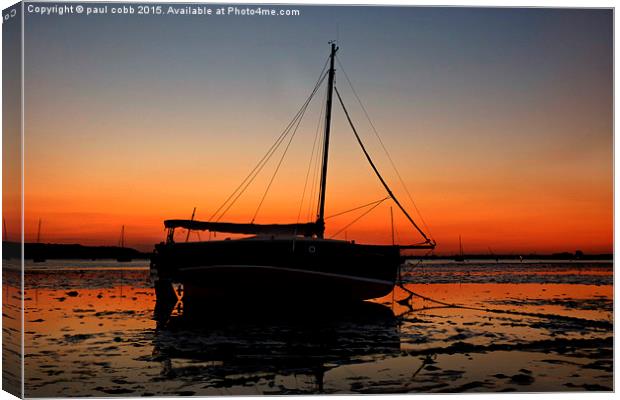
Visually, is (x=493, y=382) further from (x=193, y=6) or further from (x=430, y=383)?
(x=193, y=6)

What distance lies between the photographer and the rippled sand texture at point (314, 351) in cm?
1081

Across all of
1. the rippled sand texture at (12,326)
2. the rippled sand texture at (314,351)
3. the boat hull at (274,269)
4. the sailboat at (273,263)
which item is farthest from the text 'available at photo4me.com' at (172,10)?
the boat hull at (274,269)

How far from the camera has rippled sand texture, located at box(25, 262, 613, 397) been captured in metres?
10.8

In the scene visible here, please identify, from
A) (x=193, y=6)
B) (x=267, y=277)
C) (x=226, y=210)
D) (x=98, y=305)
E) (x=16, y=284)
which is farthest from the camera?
(x=98, y=305)

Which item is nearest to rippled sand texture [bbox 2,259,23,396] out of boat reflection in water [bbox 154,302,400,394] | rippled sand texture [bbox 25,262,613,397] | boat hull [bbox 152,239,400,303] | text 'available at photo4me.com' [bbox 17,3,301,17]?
rippled sand texture [bbox 25,262,613,397]

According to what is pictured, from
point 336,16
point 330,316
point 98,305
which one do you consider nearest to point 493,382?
point 336,16

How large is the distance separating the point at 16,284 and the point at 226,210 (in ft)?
35.7

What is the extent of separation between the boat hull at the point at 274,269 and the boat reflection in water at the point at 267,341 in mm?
523

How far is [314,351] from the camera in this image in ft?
45.8

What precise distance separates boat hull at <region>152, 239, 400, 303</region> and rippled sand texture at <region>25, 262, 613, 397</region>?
0.85m

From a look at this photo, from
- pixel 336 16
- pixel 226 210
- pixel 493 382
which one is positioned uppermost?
pixel 336 16

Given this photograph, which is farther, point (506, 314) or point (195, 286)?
point (195, 286)

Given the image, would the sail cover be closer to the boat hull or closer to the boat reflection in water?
the boat hull

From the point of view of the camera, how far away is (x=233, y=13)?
34.3ft
